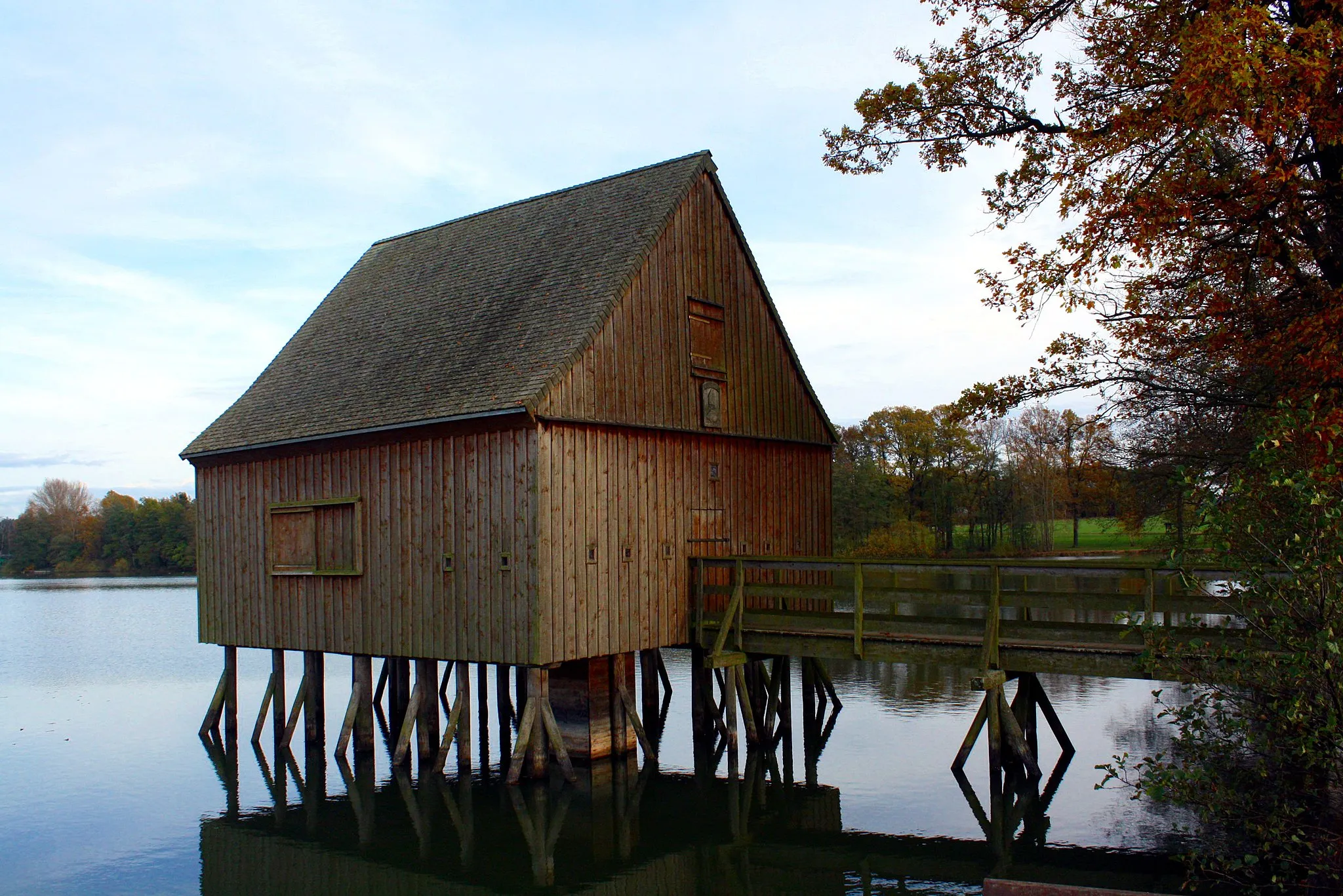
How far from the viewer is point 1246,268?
470 inches

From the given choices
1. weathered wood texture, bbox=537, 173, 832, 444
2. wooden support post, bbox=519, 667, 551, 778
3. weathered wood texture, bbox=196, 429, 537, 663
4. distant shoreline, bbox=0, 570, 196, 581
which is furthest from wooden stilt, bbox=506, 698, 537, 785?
distant shoreline, bbox=0, 570, 196, 581

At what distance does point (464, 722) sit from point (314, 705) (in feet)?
12.7

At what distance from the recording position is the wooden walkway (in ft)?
40.8

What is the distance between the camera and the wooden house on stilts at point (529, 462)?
15281mm

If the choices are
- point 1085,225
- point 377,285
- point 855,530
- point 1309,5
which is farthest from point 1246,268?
point 855,530

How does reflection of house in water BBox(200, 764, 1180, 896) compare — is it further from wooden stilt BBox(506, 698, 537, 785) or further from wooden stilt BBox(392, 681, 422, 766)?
wooden stilt BBox(392, 681, 422, 766)

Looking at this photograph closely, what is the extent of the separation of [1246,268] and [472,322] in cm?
1057

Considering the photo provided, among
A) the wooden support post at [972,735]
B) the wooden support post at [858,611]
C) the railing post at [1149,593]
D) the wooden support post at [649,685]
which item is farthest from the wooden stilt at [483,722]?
the railing post at [1149,593]

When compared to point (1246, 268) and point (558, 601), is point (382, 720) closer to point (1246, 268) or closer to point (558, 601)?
point (558, 601)

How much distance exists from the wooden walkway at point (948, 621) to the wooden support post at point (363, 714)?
523 centimetres

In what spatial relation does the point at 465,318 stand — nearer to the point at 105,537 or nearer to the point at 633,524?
the point at 633,524

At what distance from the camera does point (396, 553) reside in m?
16.7

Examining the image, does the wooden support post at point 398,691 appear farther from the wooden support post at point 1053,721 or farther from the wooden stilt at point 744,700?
the wooden support post at point 1053,721

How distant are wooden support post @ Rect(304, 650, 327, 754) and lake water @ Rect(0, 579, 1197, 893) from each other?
2.88 ft
